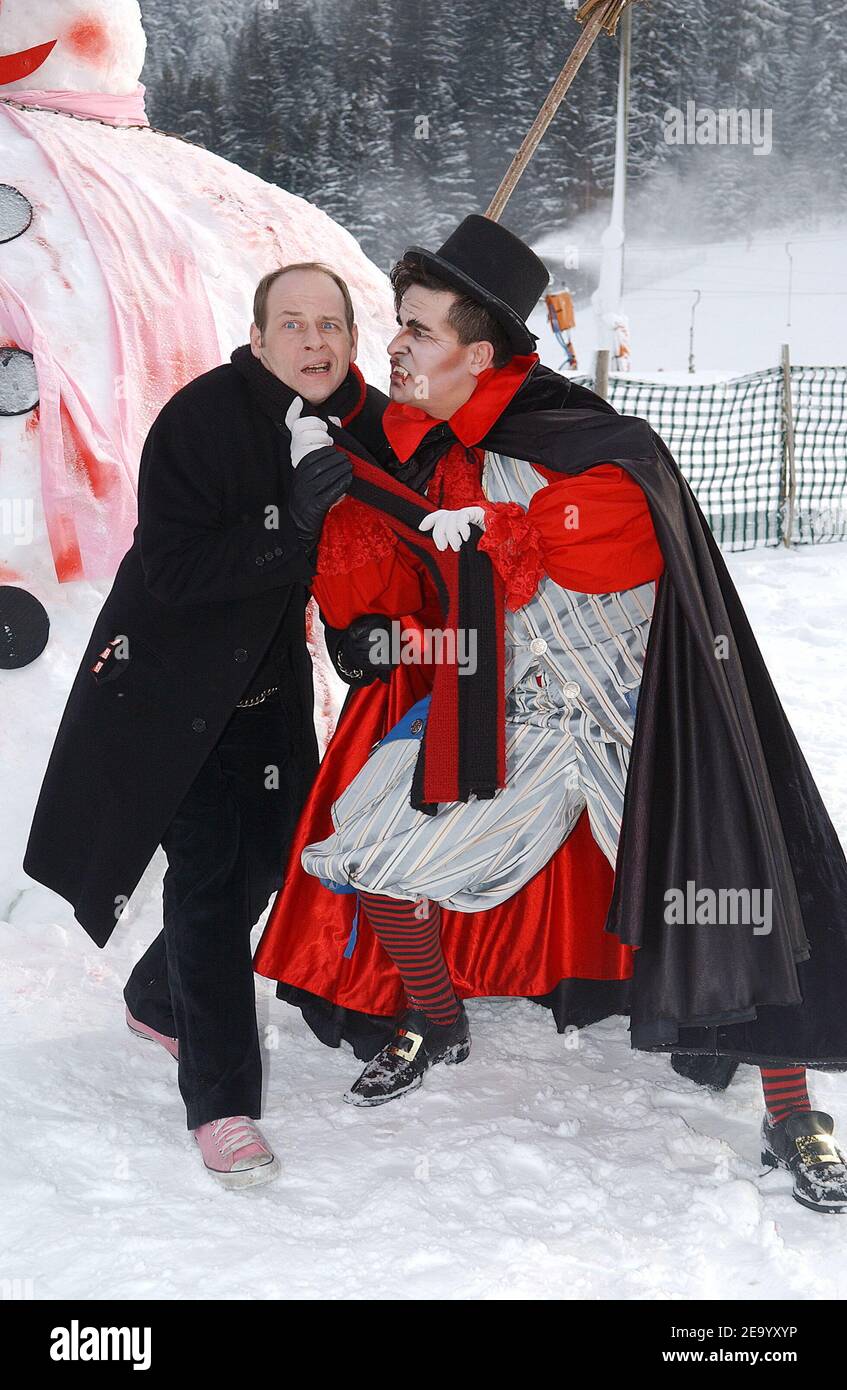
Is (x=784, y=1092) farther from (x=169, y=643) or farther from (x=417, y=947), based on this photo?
(x=169, y=643)

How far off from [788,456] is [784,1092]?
737 centimetres

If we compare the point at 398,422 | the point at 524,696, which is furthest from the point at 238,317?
the point at 524,696

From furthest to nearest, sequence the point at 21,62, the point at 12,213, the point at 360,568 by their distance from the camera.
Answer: the point at 21,62 → the point at 12,213 → the point at 360,568

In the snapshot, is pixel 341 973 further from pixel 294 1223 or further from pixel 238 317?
pixel 238 317

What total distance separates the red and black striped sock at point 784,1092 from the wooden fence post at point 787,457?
691 centimetres

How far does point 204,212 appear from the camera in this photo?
3.46 m

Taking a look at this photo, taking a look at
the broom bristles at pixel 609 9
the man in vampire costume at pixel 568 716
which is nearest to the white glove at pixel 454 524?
the man in vampire costume at pixel 568 716

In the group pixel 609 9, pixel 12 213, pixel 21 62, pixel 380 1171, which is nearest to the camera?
pixel 380 1171

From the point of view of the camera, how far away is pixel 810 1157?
191 centimetres

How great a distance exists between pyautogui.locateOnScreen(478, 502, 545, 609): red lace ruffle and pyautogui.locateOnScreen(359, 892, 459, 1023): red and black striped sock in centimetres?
61

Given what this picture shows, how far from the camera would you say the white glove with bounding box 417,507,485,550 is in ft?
6.30

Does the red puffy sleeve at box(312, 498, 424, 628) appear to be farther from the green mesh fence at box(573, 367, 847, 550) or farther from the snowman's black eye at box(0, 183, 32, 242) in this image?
the green mesh fence at box(573, 367, 847, 550)

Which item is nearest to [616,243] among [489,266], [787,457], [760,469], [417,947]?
[760,469]

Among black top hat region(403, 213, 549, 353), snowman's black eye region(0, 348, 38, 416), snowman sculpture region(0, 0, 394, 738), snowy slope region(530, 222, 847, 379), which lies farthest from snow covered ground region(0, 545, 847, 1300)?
snowy slope region(530, 222, 847, 379)
